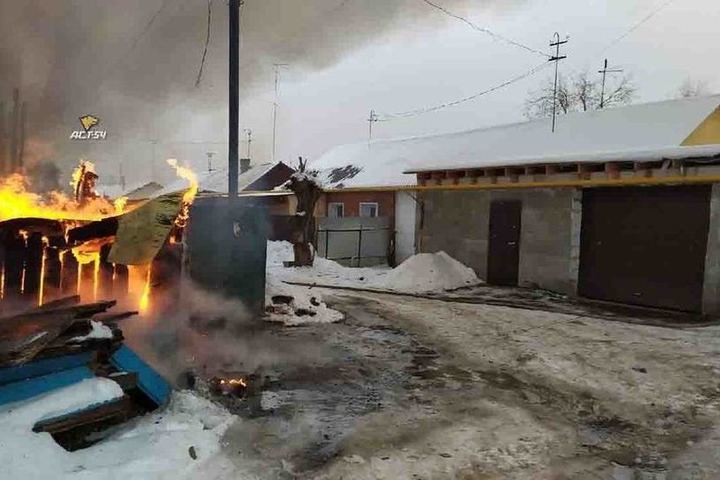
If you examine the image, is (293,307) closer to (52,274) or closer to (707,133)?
(52,274)

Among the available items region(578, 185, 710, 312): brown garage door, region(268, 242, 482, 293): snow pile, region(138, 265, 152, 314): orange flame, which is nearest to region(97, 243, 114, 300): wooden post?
region(138, 265, 152, 314): orange flame

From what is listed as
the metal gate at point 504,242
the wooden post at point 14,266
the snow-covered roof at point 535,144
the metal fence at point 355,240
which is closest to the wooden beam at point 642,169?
the snow-covered roof at point 535,144

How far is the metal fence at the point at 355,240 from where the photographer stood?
19.6 m

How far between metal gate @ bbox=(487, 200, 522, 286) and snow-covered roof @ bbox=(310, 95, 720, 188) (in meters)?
1.19

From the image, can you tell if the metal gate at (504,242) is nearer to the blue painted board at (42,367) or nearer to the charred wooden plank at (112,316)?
the charred wooden plank at (112,316)

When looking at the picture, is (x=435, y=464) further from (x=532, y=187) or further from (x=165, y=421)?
(x=532, y=187)

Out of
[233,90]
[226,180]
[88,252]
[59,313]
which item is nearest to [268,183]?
[226,180]

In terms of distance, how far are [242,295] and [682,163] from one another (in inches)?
349

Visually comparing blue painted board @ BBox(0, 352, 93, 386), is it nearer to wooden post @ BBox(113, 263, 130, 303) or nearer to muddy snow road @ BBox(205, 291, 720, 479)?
muddy snow road @ BBox(205, 291, 720, 479)

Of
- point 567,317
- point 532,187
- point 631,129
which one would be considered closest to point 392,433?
point 567,317

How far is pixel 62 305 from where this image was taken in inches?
207

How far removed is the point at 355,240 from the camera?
65.7ft

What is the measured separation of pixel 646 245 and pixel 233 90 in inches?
360

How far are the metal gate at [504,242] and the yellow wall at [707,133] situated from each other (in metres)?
5.59
